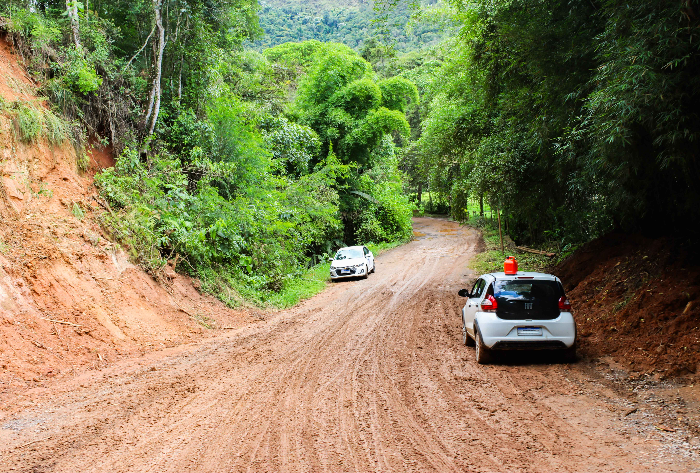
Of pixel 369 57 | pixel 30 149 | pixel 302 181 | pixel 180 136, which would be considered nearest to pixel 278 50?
pixel 369 57

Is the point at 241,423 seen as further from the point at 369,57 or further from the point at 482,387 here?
the point at 369,57

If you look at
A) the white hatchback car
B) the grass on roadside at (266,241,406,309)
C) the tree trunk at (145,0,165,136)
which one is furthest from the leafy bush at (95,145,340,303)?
the white hatchback car

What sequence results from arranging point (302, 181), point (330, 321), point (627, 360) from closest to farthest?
point (627, 360) → point (330, 321) → point (302, 181)

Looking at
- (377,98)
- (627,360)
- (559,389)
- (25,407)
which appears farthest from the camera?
(377,98)


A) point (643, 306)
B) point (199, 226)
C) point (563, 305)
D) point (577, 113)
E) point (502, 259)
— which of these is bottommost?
point (502, 259)

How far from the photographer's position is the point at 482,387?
272 inches

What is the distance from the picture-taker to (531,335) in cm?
789

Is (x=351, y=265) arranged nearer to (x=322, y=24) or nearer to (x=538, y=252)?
(x=538, y=252)

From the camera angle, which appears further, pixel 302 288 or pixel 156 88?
pixel 302 288

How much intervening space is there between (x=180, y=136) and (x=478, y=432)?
14.0m

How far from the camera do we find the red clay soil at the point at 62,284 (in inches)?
313

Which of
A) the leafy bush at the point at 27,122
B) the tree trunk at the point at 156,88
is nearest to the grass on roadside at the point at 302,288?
the tree trunk at the point at 156,88

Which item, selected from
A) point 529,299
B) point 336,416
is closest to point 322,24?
point 529,299

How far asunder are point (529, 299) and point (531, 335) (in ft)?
1.90
